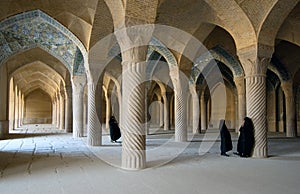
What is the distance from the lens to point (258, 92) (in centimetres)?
805

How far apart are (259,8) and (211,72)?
33.4 ft

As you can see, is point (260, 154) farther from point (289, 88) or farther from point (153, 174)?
point (289, 88)

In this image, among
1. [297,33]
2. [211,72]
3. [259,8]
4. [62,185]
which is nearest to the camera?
[62,185]

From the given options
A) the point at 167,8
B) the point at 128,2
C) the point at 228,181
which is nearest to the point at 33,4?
the point at 167,8

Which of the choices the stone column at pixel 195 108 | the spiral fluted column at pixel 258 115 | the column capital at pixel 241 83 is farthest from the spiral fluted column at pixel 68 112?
the spiral fluted column at pixel 258 115

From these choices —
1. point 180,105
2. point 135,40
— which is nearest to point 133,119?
point 135,40

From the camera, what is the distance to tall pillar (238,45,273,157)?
26.2 feet

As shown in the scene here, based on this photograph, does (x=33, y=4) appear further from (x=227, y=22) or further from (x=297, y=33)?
(x=297, y=33)

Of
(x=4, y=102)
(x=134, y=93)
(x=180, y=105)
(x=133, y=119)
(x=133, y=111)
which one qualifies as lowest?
(x=133, y=119)

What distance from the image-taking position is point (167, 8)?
32.3 ft

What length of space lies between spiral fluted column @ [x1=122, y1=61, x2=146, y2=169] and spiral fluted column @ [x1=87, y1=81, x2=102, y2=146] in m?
4.32

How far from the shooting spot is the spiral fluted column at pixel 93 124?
1043cm

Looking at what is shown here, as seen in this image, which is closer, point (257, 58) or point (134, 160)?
point (134, 160)

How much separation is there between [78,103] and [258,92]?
9.21 m
